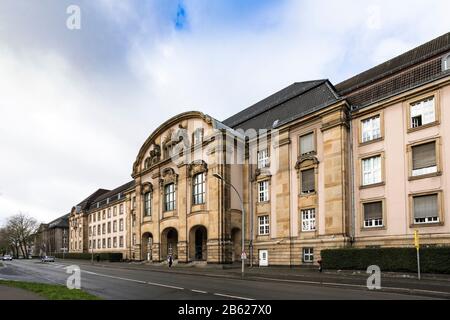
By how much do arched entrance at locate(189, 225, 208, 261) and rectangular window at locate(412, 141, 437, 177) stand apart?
22454mm

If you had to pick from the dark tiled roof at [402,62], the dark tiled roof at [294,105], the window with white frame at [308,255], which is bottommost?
the window with white frame at [308,255]

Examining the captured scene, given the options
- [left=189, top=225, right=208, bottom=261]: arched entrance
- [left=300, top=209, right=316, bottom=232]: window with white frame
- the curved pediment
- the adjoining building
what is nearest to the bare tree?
the adjoining building

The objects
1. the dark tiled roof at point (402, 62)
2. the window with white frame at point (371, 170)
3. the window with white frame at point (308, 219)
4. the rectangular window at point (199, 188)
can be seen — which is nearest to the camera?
the dark tiled roof at point (402, 62)

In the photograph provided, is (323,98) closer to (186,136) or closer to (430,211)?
(430,211)

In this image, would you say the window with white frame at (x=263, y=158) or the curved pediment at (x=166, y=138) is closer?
the window with white frame at (x=263, y=158)

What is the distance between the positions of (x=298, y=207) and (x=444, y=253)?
41.6ft

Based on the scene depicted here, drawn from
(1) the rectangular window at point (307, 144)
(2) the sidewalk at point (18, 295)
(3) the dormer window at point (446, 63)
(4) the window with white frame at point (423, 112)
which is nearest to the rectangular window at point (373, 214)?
(4) the window with white frame at point (423, 112)

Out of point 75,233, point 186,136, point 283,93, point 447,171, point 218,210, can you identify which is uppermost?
point 283,93

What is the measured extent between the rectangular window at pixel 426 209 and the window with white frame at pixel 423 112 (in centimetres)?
455

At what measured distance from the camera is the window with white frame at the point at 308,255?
31594 millimetres

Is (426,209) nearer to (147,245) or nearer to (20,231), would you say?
(147,245)

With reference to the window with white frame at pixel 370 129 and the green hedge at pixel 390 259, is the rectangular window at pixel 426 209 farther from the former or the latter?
the window with white frame at pixel 370 129
